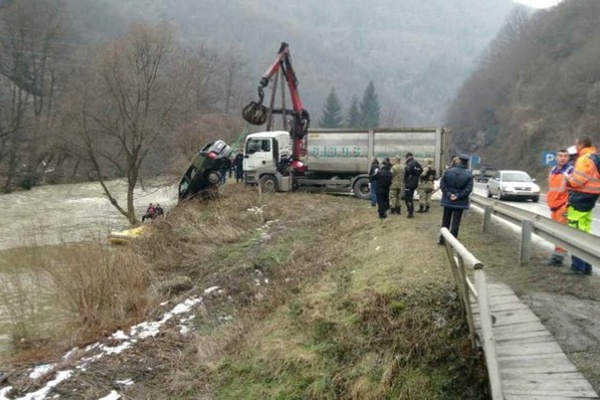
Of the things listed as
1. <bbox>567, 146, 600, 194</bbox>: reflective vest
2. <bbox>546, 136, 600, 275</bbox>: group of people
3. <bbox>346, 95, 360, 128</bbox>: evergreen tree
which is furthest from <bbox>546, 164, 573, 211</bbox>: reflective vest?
<bbox>346, 95, 360, 128</bbox>: evergreen tree

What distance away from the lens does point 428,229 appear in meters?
11.0

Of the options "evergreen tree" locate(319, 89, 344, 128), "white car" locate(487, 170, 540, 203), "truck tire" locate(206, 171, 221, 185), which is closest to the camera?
"truck tire" locate(206, 171, 221, 185)

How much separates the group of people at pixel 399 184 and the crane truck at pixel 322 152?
4.89 metres

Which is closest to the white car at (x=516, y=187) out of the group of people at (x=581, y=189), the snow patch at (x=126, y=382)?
the group of people at (x=581, y=189)

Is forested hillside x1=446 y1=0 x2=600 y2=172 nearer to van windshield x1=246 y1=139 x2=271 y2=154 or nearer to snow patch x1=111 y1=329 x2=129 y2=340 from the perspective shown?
van windshield x1=246 y1=139 x2=271 y2=154

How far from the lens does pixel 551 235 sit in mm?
6488

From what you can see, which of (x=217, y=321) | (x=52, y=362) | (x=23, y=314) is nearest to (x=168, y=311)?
(x=217, y=321)

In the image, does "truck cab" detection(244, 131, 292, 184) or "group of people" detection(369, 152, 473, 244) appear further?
"truck cab" detection(244, 131, 292, 184)

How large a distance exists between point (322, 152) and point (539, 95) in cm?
4358

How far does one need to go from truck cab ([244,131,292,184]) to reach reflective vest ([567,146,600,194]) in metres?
15.7

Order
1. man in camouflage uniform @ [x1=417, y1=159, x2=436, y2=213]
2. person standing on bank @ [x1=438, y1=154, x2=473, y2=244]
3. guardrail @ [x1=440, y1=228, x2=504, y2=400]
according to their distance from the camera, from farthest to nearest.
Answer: man in camouflage uniform @ [x1=417, y1=159, x2=436, y2=213] < person standing on bank @ [x1=438, y1=154, x2=473, y2=244] < guardrail @ [x1=440, y1=228, x2=504, y2=400]

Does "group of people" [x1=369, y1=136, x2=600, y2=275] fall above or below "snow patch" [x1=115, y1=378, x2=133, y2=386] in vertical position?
above

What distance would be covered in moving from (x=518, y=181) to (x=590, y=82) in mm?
30245

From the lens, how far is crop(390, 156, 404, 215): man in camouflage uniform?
1366 centimetres
